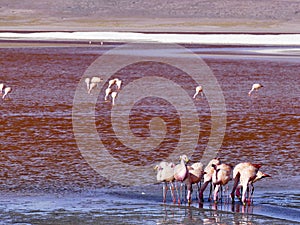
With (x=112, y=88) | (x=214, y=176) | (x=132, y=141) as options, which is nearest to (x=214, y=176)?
(x=214, y=176)

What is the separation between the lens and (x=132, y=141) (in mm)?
15109

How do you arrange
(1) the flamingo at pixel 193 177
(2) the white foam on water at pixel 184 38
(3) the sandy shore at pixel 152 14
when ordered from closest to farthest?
(1) the flamingo at pixel 193 177 < (2) the white foam on water at pixel 184 38 < (3) the sandy shore at pixel 152 14

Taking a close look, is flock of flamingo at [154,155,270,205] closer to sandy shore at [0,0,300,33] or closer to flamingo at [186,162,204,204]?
flamingo at [186,162,204,204]

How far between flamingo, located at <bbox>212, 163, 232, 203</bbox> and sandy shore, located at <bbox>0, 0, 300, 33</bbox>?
59.0 metres

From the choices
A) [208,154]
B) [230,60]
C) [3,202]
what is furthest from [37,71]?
[3,202]

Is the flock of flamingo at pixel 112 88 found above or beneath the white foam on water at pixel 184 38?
beneath

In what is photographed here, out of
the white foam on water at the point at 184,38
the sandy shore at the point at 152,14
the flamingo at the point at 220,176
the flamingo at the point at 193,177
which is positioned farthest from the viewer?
the sandy shore at the point at 152,14

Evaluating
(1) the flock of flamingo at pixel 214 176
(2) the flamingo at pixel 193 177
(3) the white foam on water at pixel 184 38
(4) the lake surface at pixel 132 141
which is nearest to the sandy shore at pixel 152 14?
(3) the white foam on water at pixel 184 38

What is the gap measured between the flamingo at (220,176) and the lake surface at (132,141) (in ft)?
0.84

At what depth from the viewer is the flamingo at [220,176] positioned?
1031 cm

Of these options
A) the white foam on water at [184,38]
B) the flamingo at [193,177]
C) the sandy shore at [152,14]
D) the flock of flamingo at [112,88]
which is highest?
the sandy shore at [152,14]

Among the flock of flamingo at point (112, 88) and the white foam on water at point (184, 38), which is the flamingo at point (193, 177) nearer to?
the flock of flamingo at point (112, 88)

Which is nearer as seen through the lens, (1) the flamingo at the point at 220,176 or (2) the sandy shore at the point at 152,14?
(1) the flamingo at the point at 220,176

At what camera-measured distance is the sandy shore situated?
2928 inches
